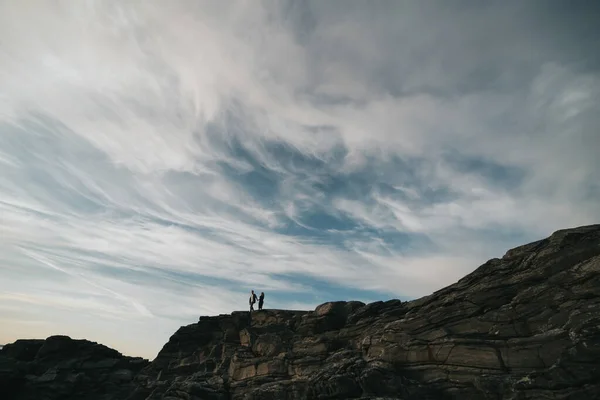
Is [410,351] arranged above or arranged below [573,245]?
below

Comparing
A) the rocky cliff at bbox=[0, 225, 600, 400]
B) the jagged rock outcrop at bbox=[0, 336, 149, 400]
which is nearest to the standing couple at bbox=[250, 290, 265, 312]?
the rocky cliff at bbox=[0, 225, 600, 400]

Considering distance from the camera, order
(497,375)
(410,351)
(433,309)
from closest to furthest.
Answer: (497,375) < (410,351) < (433,309)

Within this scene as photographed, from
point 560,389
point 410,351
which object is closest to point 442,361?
point 410,351

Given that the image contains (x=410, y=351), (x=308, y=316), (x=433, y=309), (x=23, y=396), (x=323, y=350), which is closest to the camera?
(x=410, y=351)

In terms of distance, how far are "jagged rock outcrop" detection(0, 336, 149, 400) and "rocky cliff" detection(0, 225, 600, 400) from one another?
1235 centimetres

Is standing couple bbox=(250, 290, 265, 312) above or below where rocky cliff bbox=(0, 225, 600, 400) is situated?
above

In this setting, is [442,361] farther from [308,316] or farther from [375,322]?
[308,316]

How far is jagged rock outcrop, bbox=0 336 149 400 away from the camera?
5958cm

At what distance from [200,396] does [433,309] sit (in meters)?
29.5

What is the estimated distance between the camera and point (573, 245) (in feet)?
101

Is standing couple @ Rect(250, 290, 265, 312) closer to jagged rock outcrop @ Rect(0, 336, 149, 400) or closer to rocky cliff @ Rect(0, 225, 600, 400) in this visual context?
rocky cliff @ Rect(0, 225, 600, 400)

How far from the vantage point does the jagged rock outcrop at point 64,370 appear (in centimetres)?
5958

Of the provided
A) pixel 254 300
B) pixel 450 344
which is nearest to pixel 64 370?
pixel 254 300

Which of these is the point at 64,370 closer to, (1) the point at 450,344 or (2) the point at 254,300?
(2) the point at 254,300
